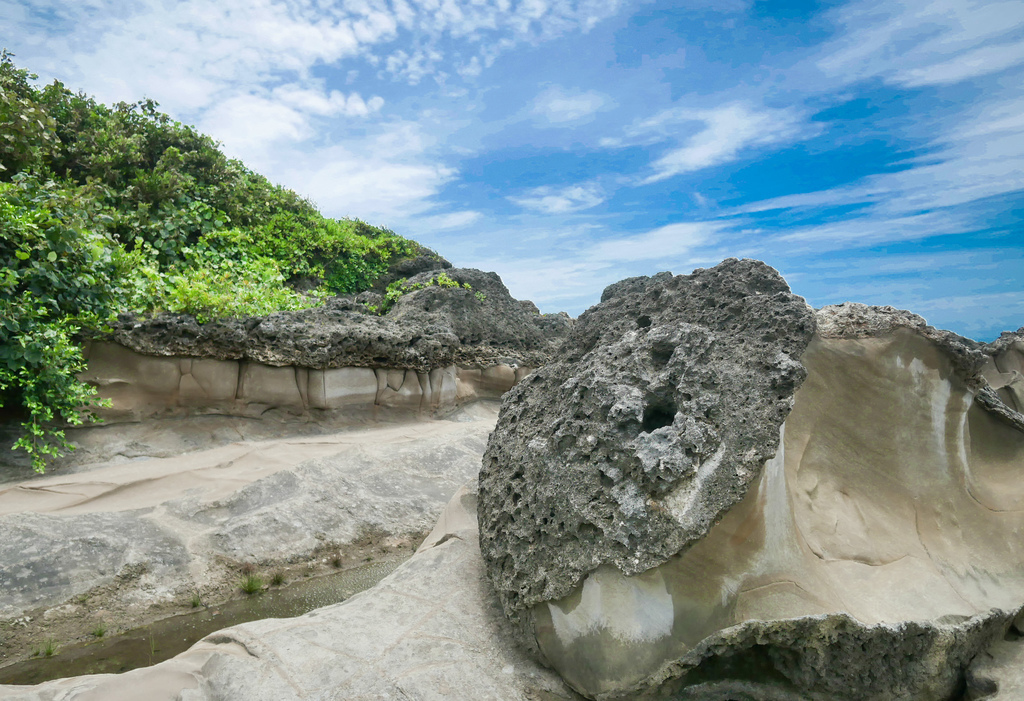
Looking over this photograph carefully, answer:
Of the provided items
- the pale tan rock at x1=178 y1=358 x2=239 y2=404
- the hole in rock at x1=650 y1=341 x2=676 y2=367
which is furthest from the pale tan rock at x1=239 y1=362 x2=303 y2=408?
the hole in rock at x1=650 y1=341 x2=676 y2=367

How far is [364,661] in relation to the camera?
2.81m

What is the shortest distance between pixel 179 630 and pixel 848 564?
12.3 ft

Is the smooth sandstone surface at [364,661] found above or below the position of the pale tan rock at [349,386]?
below

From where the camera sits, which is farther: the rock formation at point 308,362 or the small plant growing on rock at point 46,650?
the rock formation at point 308,362

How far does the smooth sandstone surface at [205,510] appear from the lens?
13.5 feet

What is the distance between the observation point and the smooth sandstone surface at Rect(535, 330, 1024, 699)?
259cm

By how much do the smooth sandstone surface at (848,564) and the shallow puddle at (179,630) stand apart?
6.56 ft

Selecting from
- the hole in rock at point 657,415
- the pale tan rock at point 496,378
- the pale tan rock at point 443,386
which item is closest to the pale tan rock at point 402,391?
the pale tan rock at point 443,386

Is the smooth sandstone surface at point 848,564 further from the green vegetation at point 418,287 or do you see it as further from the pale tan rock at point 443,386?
the green vegetation at point 418,287

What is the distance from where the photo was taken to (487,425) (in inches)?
314

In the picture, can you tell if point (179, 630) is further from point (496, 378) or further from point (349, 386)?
point (496, 378)

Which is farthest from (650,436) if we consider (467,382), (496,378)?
(496,378)

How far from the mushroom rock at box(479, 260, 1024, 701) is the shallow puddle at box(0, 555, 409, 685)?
151cm

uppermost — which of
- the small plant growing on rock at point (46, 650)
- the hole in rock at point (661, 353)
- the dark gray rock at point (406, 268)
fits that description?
the dark gray rock at point (406, 268)
